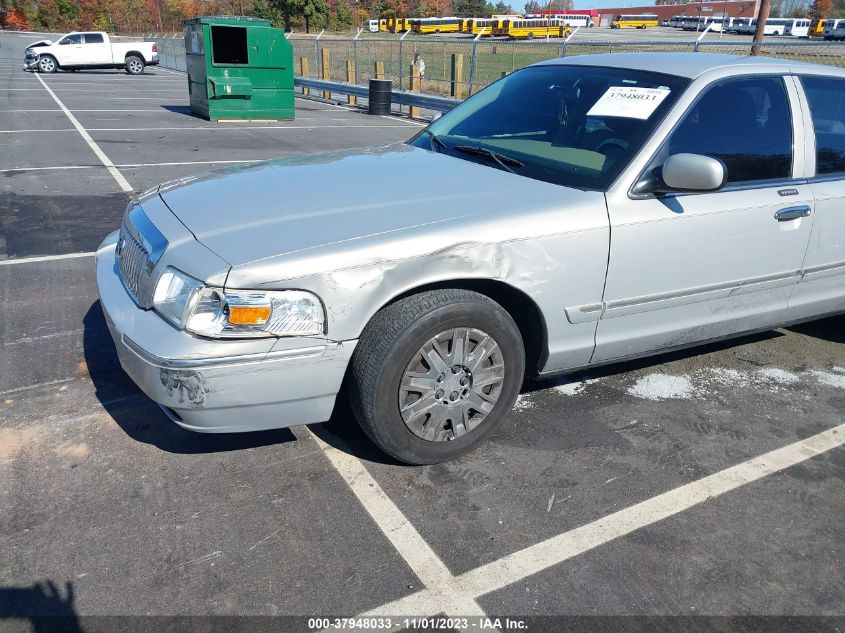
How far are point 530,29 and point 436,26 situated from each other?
1469 cm

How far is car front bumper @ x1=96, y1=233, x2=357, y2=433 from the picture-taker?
99.1 inches

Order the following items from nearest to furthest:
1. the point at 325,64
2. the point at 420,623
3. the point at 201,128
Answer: the point at 420,623 → the point at 201,128 → the point at 325,64

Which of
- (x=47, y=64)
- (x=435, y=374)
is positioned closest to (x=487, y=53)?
(x=435, y=374)

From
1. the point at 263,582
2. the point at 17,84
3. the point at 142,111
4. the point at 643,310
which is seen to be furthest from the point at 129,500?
the point at 17,84

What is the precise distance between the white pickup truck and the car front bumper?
100ft

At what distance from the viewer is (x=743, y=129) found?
141 inches

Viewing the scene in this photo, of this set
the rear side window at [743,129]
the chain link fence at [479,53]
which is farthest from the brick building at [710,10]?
the rear side window at [743,129]

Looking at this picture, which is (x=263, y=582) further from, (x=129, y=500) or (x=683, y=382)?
(x=683, y=382)

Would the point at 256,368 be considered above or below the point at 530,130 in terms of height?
below

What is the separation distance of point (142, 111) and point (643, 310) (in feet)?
51.6

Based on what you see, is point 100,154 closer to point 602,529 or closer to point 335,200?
point 335,200

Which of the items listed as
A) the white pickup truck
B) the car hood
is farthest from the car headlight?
the white pickup truck

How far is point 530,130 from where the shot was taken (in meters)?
3.82

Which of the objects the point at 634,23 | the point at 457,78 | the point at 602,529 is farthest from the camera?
the point at 634,23
